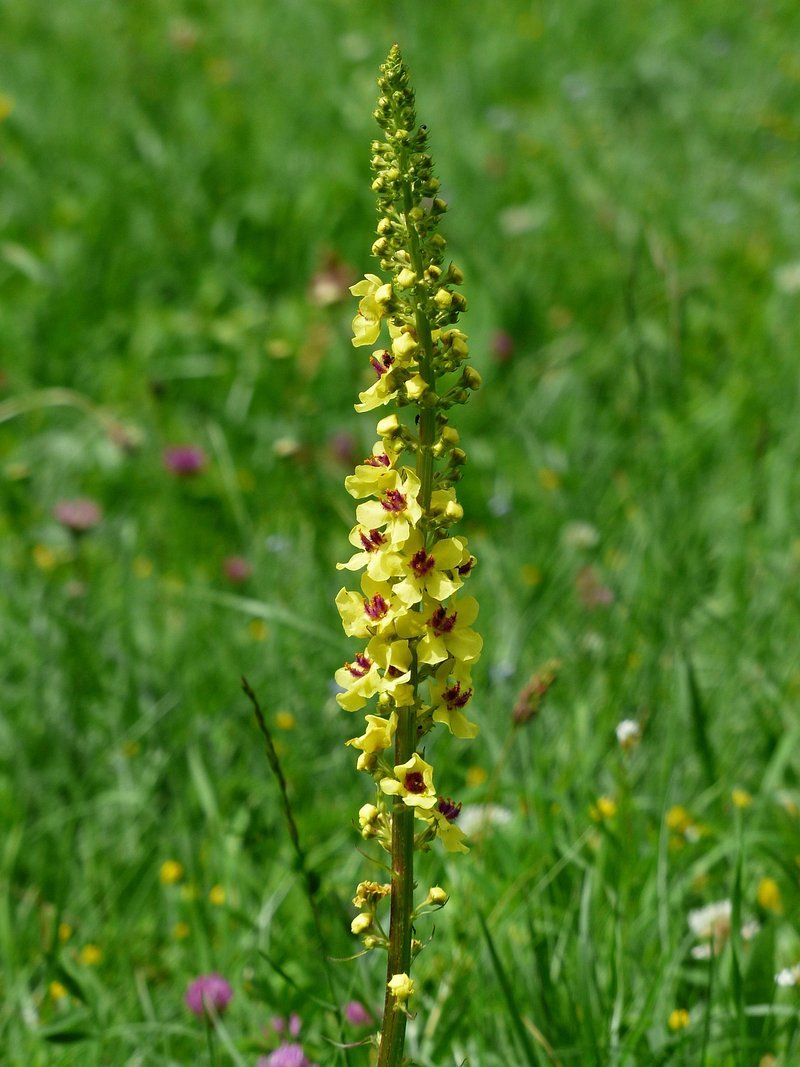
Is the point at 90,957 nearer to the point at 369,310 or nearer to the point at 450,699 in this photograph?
the point at 450,699

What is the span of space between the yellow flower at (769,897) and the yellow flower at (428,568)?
1.55 metres

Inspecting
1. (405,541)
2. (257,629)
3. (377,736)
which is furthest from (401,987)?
(257,629)

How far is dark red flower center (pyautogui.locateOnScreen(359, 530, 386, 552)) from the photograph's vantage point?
5.64ft

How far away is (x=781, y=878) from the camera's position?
2.89 metres

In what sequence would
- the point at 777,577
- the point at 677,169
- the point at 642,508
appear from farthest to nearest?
the point at 677,169
the point at 642,508
the point at 777,577

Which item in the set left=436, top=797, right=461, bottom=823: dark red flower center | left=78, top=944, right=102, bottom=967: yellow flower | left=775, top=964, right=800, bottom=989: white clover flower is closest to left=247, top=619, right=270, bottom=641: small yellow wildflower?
left=78, top=944, right=102, bottom=967: yellow flower

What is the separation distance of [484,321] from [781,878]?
3066 millimetres

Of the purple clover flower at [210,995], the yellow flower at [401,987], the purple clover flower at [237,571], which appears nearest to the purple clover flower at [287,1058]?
the purple clover flower at [210,995]

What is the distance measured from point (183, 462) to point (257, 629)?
0.80 metres

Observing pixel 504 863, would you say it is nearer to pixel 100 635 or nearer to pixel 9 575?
pixel 100 635

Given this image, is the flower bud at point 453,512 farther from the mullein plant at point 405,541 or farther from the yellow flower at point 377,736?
the yellow flower at point 377,736

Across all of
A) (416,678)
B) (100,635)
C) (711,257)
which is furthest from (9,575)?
(711,257)

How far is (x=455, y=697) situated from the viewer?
1.74m

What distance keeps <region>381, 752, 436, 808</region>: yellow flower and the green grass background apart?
2.00 feet
